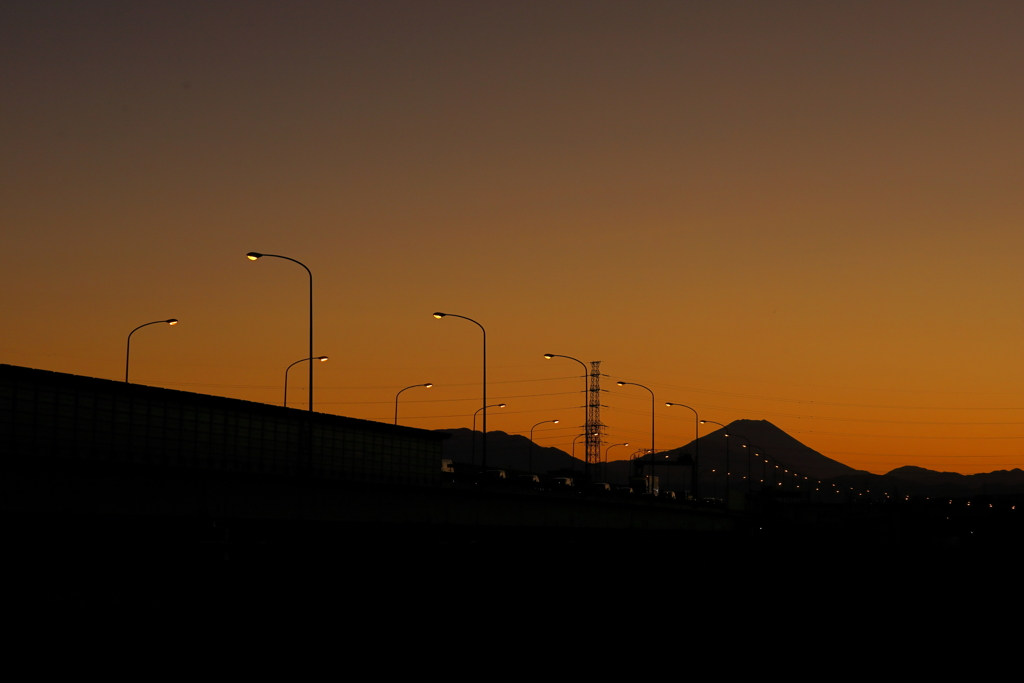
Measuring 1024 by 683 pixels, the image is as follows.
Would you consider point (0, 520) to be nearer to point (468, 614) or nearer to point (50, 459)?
point (50, 459)

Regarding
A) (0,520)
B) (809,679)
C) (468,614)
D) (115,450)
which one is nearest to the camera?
(809,679)

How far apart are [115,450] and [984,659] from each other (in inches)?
1977

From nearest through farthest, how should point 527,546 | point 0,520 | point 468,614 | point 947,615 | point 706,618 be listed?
1. point 468,614
2. point 706,618
3. point 947,615
4. point 0,520
5. point 527,546

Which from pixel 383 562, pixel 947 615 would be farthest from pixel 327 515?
pixel 947 615

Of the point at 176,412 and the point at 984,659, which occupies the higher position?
the point at 176,412

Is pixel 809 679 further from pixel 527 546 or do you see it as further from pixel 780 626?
pixel 527 546

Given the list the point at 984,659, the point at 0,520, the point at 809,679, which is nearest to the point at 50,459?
the point at 0,520

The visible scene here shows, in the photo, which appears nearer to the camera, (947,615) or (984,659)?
(984,659)

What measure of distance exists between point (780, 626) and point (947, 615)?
14296 mm

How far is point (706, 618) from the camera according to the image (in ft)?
159

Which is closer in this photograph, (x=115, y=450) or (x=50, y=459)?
(x=50, y=459)

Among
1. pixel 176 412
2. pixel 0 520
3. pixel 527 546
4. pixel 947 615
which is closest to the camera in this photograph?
pixel 947 615

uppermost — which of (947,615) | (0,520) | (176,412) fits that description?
(176,412)

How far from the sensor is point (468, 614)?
44719mm
